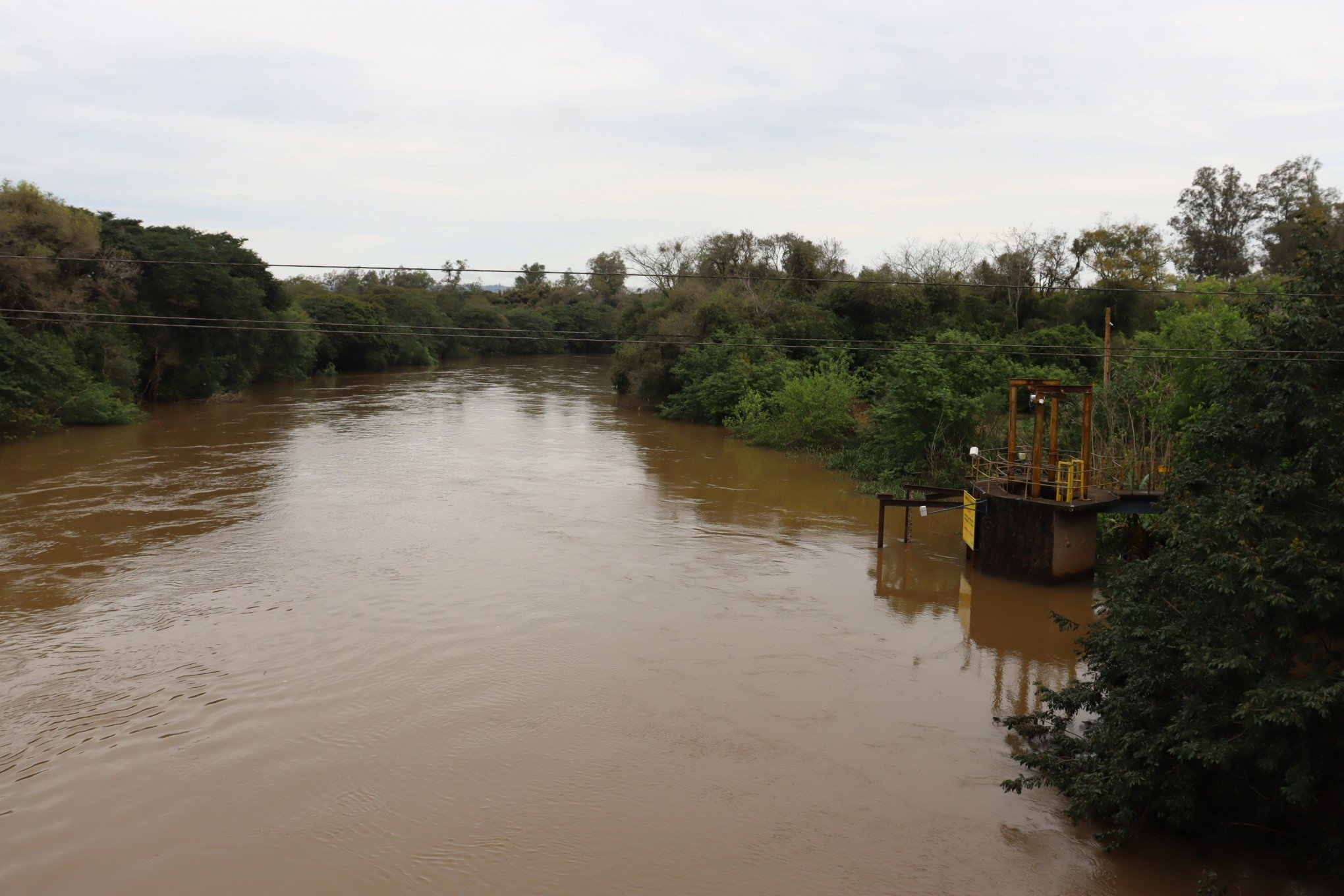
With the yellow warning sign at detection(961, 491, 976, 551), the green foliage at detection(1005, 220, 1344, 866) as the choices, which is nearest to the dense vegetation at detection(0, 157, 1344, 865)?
the green foliage at detection(1005, 220, 1344, 866)

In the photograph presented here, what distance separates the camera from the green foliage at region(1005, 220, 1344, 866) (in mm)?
9117

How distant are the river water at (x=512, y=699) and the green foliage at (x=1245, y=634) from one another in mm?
757

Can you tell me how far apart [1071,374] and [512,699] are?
25.4 meters

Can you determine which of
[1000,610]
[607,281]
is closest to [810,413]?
[1000,610]

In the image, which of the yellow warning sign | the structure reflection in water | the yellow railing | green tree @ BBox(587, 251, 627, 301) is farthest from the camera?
green tree @ BBox(587, 251, 627, 301)

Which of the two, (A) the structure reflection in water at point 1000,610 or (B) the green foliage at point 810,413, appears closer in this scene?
(A) the structure reflection in water at point 1000,610

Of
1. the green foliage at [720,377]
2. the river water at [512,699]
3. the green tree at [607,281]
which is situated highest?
the green tree at [607,281]

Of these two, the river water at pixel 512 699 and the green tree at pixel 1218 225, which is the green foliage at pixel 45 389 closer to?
the river water at pixel 512 699

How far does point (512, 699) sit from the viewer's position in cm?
1448

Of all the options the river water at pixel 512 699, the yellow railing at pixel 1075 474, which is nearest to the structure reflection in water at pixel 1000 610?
the river water at pixel 512 699

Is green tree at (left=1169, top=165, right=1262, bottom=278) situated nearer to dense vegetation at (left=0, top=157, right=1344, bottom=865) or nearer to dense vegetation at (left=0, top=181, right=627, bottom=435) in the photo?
dense vegetation at (left=0, top=157, right=1344, bottom=865)

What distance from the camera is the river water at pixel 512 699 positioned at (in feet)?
34.5

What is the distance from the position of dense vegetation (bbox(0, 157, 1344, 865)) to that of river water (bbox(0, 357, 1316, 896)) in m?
1.72

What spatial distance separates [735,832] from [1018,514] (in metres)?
11.6
